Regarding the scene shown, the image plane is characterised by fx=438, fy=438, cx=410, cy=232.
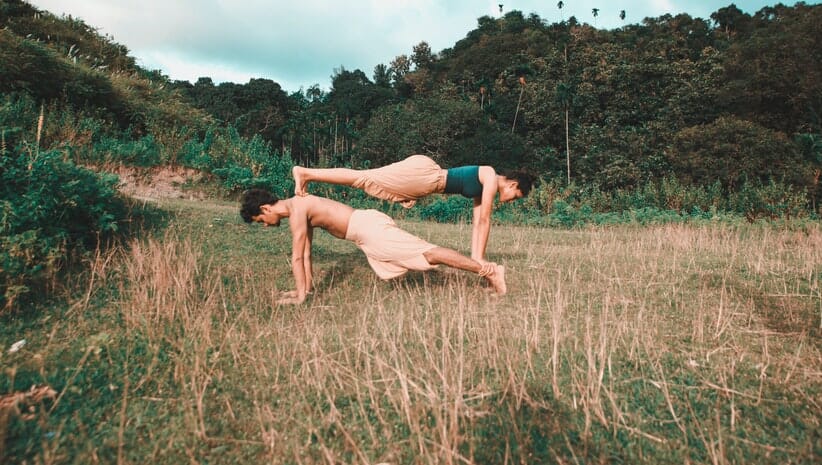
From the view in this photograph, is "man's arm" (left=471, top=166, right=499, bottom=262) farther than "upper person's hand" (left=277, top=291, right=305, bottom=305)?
Yes

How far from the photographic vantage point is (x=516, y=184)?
17.4ft

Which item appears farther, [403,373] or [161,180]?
[161,180]

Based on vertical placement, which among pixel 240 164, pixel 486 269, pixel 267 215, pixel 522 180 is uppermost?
pixel 240 164

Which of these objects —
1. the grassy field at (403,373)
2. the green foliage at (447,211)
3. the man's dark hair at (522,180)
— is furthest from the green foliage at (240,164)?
the man's dark hair at (522,180)

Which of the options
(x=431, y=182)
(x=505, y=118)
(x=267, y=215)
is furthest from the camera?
(x=505, y=118)

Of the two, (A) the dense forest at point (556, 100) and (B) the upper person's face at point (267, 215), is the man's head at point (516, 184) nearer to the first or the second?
(B) the upper person's face at point (267, 215)

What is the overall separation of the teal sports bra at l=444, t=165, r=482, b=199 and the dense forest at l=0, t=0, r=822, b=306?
4.13 metres

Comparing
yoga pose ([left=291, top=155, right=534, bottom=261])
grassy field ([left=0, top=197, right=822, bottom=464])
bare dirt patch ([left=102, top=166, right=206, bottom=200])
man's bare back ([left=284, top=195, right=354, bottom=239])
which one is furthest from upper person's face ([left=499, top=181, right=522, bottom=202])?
bare dirt patch ([left=102, top=166, right=206, bottom=200])

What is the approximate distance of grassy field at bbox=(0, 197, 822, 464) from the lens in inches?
91.5

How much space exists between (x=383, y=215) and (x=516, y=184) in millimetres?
1716

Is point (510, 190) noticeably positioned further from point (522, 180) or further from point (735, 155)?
point (735, 155)

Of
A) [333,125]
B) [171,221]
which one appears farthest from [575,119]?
[171,221]

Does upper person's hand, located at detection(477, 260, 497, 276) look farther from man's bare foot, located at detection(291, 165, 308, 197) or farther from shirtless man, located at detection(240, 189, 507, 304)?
man's bare foot, located at detection(291, 165, 308, 197)

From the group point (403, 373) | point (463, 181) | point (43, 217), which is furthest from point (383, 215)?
point (43, 217)
